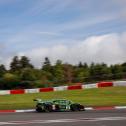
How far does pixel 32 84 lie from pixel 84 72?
193 ft

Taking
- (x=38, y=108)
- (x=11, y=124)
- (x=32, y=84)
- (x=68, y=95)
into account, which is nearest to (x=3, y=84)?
(x=32, y=84)

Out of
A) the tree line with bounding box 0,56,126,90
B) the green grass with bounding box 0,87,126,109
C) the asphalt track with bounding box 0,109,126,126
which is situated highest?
the tree line with bounding box 0,56,126,90

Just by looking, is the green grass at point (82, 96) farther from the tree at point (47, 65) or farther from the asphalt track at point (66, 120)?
the tree at point (47, 65)

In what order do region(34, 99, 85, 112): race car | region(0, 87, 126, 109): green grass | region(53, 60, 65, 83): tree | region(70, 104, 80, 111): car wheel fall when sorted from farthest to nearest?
region(53, 60, 65, 83): tree < region(0, 87, 126, 109): green grass < region(70, 104, 80, 111): car wheel < region(34, 99, 85, 112): race car

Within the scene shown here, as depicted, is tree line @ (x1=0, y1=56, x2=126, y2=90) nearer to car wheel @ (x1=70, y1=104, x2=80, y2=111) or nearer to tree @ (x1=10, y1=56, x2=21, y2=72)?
tree @ (x1=10, y1=56, x2=21, y2=72)

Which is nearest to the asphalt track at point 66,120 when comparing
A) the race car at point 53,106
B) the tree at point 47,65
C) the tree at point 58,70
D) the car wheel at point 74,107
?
the race car at point 53,106

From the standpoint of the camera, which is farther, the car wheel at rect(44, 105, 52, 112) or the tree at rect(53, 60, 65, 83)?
the tree at rect(53, 60, 65, 83)

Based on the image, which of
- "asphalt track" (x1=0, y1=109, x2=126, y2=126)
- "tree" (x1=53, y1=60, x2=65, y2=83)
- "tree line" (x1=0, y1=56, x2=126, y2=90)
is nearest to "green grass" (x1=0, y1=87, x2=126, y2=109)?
"asphalt track" (x1=0, y1=109, x2=126, y2=126)

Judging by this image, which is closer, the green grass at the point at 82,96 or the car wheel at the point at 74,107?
the car wheel at the point at 74,107

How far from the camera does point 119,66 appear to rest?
11331cm

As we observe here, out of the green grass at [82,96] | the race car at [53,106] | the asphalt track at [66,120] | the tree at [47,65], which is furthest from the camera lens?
the tree at [47,65]

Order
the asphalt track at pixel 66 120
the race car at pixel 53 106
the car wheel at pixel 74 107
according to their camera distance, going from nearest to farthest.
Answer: the asphalt track at pixel 66 120 → the race car at pixel 53 106 → the car wheel at pixel 74 107

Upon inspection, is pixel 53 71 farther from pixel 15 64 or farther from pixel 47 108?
pixel 47 108

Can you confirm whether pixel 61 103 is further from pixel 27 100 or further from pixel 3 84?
pixel 3 84
